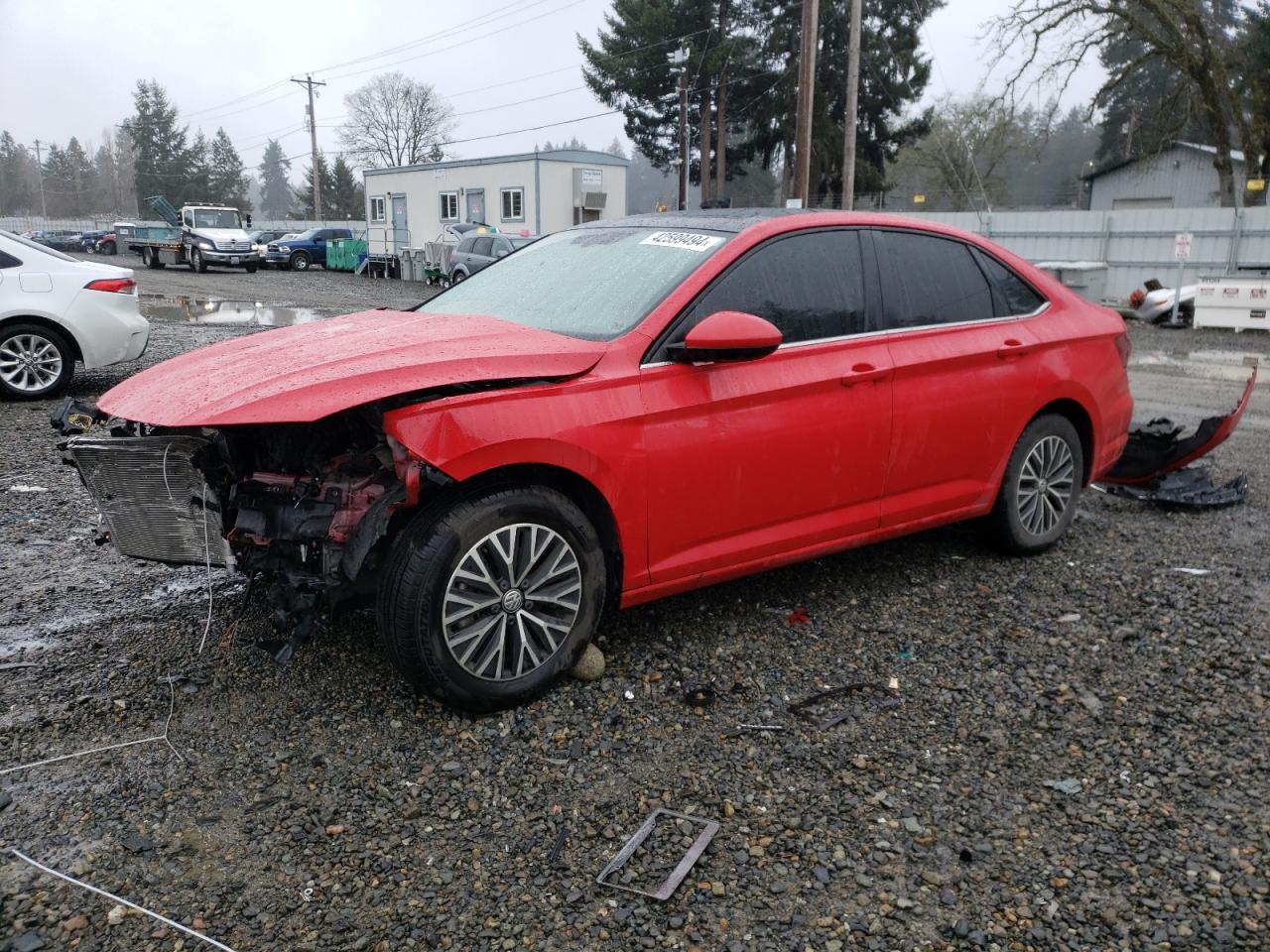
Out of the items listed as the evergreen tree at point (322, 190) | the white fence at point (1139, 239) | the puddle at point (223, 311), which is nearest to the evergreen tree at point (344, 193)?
the evergreen tree at point (322, 190)

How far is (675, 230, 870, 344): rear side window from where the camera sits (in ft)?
13.1

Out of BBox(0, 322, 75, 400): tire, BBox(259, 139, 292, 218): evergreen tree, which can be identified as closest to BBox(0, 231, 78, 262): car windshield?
BBox(0, 322, 75, 400): tire

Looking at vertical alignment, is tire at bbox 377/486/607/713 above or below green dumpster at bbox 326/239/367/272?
below

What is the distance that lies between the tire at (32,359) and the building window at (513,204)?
26636 millimetres

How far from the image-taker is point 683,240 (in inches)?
166

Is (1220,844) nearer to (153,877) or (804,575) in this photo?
(804,575)

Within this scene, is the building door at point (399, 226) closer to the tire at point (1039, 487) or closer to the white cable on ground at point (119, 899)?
the tire at point (1039, 487)

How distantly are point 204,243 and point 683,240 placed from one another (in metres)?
34.9

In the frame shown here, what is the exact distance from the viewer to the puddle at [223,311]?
17438 mm

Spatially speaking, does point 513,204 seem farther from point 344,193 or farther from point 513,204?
point 344,193

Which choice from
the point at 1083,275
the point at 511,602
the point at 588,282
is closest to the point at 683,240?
the point at 588,282

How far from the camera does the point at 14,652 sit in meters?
3.93

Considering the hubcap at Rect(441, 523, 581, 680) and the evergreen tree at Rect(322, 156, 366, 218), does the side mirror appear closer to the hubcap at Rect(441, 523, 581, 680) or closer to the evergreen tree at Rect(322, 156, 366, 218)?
the hubcap at Rect(441, 523, 581, 680)

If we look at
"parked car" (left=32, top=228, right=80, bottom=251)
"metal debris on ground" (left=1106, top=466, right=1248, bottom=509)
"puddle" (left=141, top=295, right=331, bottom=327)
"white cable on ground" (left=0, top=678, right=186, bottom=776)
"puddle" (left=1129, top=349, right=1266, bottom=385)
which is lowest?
"white cable on ground" (left=0, top=678, right=186, bottom=776)
